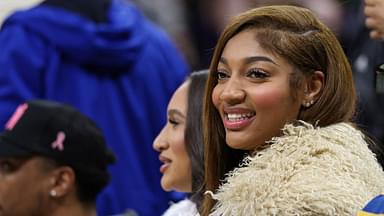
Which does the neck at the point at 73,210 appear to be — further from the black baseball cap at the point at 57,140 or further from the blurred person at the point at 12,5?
the blurred person at the point at 12,5

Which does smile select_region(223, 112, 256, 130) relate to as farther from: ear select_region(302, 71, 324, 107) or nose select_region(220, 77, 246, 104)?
ear select_region(302, 71, 324, 107)

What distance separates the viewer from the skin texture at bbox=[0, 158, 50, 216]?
4.35m

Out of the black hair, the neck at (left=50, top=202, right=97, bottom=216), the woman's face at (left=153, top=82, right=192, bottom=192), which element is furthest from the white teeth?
the neck at (left=50, top=202, right=97, bottom=216)

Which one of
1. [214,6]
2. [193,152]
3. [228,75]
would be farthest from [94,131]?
[214,6]

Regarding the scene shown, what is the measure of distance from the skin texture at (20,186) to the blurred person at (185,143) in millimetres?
753

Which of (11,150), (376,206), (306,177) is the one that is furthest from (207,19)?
(376,206)

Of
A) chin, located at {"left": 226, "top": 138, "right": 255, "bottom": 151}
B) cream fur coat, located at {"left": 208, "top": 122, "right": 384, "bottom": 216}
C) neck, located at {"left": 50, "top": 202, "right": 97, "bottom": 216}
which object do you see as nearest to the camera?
cream fur coat, located at {"left": 208, "top": 122, "right": 384, "bottom": 216}

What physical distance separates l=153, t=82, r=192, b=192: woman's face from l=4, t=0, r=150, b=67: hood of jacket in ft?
5.69

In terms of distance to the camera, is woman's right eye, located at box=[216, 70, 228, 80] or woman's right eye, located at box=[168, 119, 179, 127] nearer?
woman's right eye, located at box=[216, 70, 228, 80]

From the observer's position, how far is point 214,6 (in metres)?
6.62

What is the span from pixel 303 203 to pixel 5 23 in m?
3.33

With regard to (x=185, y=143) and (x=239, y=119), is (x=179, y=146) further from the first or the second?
(x=239, y=119)

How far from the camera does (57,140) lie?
4359mm

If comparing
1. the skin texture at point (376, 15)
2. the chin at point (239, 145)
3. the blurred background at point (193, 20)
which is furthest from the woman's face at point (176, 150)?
the blurred background at point (193, 20)
